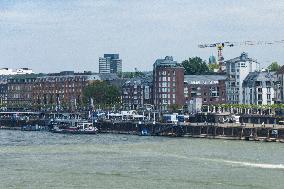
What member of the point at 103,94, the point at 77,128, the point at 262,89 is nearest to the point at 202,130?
the point at 77,128

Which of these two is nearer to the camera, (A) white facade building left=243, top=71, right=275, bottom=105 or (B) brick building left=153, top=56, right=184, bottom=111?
(A) white facade building left=243, top=71, right=275, bottom=105

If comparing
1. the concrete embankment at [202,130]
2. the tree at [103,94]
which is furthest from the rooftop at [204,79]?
the concrete embankment at [202,130]

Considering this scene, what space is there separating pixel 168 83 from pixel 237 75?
45.5 ft

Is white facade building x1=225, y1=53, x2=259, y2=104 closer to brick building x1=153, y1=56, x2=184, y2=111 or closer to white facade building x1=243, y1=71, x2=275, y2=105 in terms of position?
white facade building x1=243, y1=71, x2=275, y2=105

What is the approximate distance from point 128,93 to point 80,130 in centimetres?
6727

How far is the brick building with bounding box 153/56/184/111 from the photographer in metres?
177

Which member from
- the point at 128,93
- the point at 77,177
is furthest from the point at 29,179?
the point at 128,93

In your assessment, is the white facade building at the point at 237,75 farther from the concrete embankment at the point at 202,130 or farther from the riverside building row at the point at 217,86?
the concrete embankment at the point at 202,130

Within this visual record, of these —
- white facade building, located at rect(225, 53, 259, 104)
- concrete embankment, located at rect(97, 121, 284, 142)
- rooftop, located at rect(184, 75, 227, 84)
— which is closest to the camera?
concrete embankment, located at rect(97, 121, 284, 142)

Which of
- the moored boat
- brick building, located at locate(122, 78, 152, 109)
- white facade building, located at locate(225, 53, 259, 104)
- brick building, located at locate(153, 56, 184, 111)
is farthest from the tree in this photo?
the moored boat

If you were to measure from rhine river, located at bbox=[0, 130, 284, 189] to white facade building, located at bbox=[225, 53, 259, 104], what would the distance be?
261 feet

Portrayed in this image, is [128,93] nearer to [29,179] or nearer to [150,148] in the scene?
[150,148]

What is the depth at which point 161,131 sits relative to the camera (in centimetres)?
12638

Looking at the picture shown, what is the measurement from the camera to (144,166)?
69688 mm
